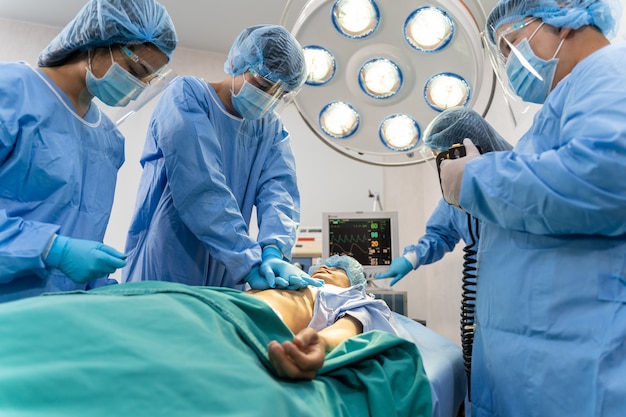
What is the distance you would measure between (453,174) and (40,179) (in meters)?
1.05

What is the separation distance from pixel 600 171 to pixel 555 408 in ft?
1.57

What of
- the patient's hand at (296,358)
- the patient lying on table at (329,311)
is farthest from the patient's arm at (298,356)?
the patient lying on table at (329,311)

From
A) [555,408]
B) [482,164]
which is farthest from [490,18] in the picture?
[555,408]

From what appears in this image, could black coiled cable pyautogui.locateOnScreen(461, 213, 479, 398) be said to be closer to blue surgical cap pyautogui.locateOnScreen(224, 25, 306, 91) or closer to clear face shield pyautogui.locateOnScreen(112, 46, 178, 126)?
blue surgical cap pyautogui.locateOnScreen(224, 25, 306, 91)

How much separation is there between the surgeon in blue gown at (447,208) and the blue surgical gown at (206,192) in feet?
1.82

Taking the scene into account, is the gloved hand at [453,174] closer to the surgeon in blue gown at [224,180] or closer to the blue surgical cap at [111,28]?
the surgeon in blue gown at [224,180]

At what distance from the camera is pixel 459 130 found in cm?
155

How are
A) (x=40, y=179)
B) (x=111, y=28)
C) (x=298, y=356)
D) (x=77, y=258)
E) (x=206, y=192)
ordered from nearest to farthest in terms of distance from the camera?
(x=298, y=356)
(x=77, y=258)
(x=40, y=179)
(x=111, y=28)
(x=206, y=192)

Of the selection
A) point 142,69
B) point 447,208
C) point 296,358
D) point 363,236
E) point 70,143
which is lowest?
point 296,358

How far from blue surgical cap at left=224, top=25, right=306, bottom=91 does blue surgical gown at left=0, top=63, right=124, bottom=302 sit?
526 mm

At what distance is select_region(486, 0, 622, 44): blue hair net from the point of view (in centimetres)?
116

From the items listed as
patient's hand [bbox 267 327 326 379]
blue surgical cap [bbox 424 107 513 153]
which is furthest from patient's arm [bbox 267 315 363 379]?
blue surgical cap [bbox 424 107 513 153]

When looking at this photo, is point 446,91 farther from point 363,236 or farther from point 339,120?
point 363,236

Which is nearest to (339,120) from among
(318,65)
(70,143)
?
(318,65)
